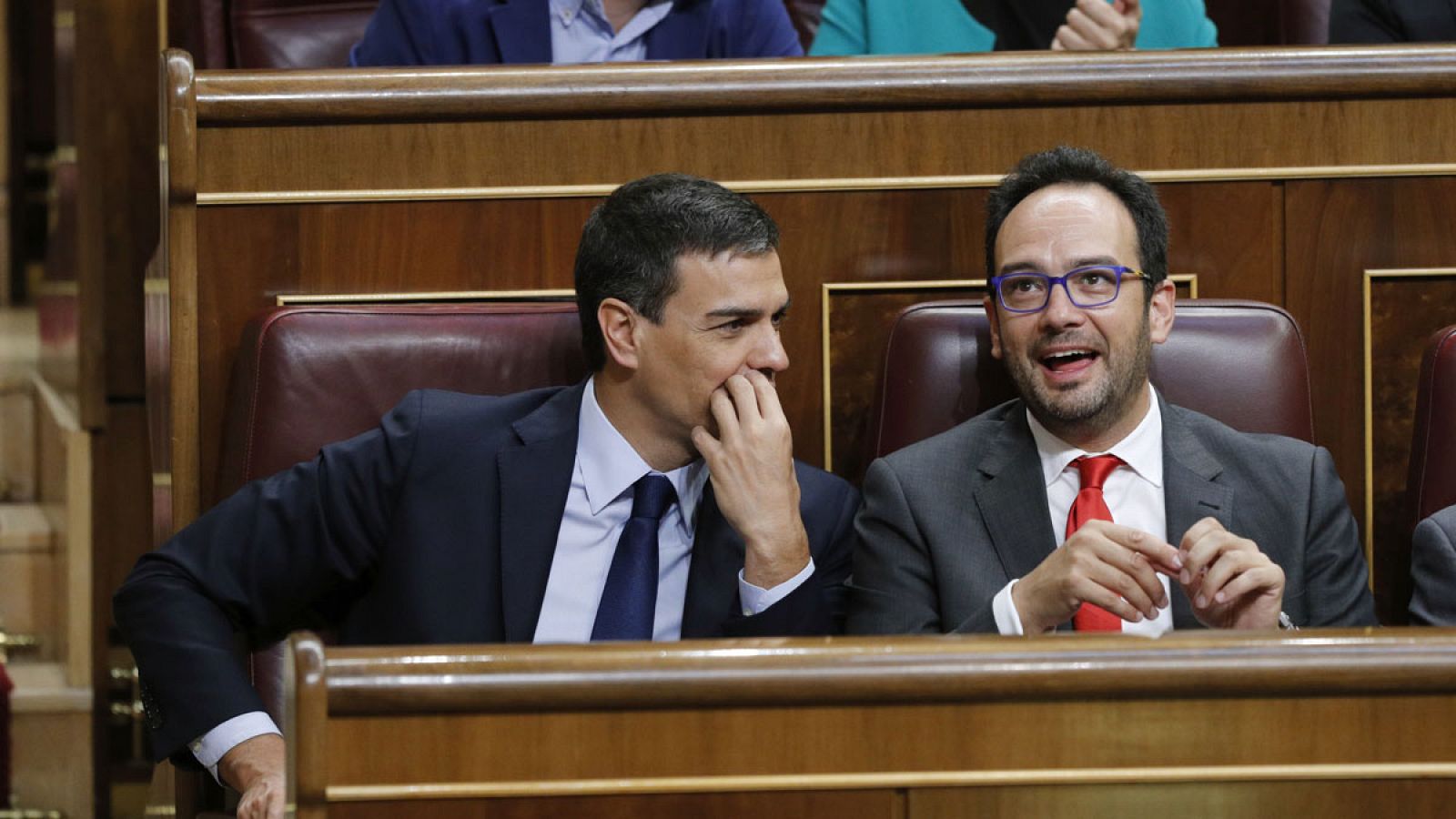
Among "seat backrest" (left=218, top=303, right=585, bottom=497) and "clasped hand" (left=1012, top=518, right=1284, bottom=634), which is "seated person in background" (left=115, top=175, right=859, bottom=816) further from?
"clasped hand" (left=1012, top=518, right=1284, bottom=634)

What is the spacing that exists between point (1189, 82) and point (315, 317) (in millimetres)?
506

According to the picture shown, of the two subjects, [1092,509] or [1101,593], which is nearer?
[1101,593]

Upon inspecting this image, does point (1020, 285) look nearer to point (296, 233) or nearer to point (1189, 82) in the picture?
point (1189, 82)

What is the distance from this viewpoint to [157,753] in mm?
903

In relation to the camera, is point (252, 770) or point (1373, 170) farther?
point (1373, 170)

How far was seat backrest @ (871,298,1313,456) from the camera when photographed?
101cm

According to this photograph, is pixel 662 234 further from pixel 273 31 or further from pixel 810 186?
pixel 273 31

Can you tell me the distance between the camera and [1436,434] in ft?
3.20

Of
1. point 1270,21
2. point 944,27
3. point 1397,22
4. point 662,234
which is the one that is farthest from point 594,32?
point 1270,21

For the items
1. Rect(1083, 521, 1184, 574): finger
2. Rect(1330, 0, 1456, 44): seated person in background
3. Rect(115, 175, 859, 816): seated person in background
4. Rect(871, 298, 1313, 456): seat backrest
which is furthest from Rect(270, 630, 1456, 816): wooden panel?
Rect(1330, 0, 1456, 44): seated person in background

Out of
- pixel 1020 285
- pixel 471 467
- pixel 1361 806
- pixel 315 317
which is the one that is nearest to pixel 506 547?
pixel 471 467

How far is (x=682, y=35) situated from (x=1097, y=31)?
0.91 feet

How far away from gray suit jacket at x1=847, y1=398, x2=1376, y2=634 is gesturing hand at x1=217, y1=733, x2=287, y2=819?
291mm

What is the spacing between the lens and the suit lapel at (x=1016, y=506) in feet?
3.12
